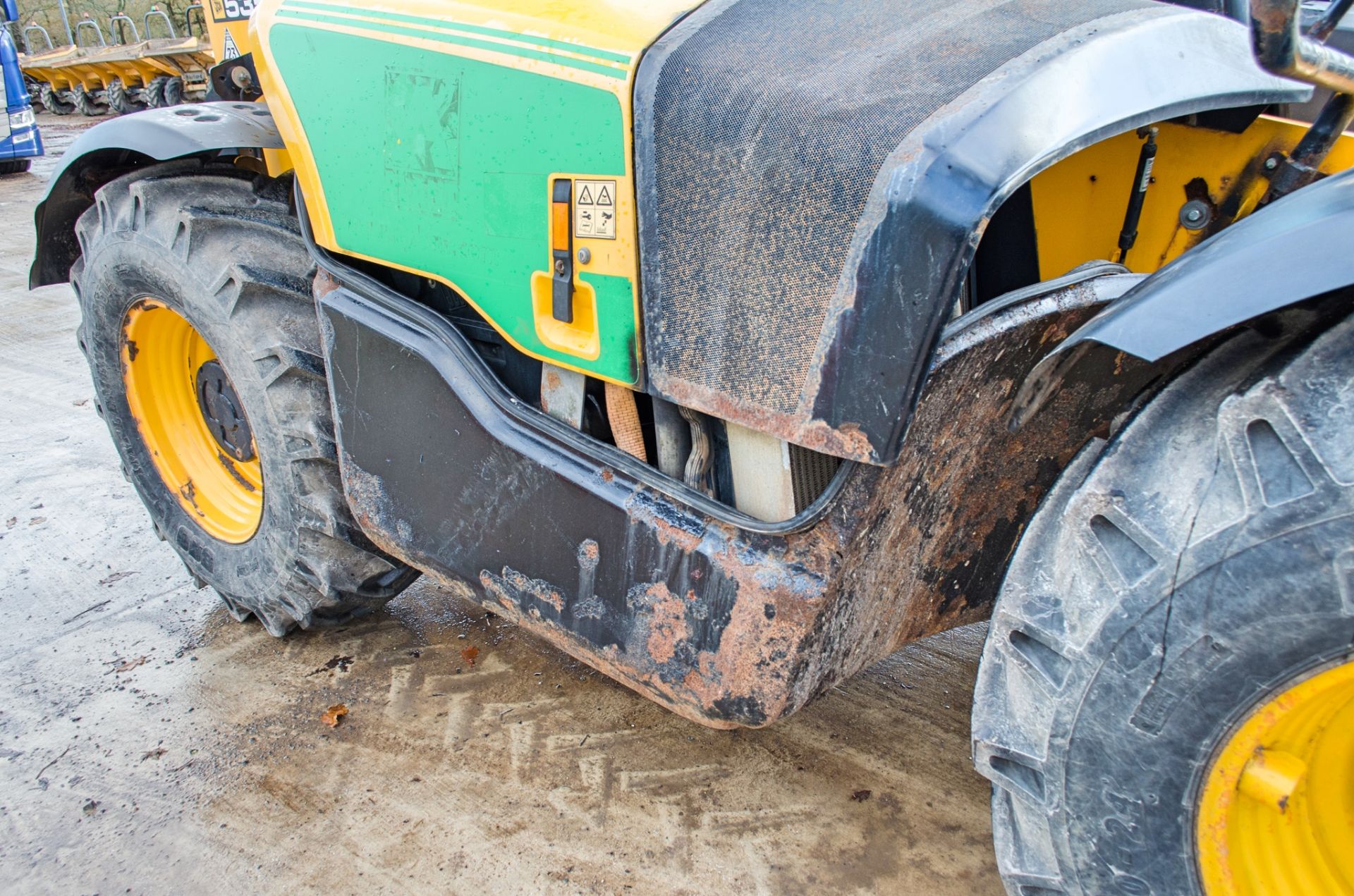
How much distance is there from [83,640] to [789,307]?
2271 mm

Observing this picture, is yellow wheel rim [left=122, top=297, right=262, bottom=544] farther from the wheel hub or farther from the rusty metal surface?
the rusty metal surface

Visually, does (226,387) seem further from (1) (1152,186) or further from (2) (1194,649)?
(2) (1194,649)

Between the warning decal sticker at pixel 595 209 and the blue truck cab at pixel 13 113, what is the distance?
1037 centimetres

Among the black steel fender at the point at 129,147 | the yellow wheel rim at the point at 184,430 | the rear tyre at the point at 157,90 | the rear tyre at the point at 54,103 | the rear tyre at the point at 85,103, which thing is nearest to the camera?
the black steel fender at the point at 129,147

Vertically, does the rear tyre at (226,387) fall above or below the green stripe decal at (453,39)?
below

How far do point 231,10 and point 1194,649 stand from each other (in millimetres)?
3286

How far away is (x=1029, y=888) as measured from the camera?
132cm

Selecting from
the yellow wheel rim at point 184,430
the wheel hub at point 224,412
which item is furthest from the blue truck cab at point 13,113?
the wheel hub at point 224,412

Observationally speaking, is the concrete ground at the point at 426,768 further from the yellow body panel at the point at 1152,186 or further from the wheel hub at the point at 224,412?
the yellow body panel at the point at 1152,186

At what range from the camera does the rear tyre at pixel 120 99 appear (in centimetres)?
1455

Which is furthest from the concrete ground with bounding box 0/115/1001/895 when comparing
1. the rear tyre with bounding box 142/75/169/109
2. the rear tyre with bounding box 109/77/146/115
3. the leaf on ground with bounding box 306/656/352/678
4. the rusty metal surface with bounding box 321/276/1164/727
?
the rear tyre with bounding box 109/77/146/115

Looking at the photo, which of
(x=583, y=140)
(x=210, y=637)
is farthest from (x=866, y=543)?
(x=210, y=637)

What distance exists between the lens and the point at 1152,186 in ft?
4.93

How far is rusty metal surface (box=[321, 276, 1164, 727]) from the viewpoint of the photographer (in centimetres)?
137
